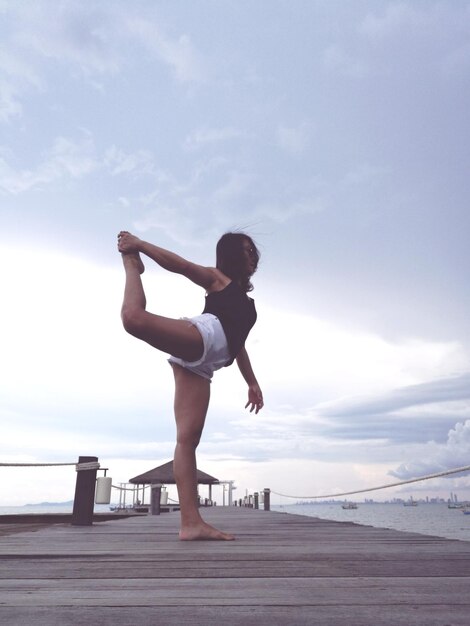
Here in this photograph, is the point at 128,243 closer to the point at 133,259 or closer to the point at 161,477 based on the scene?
the point at 133,259

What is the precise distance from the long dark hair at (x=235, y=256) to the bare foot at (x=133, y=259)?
2.03 feet

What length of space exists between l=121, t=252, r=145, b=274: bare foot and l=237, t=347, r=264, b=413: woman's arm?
1087mm

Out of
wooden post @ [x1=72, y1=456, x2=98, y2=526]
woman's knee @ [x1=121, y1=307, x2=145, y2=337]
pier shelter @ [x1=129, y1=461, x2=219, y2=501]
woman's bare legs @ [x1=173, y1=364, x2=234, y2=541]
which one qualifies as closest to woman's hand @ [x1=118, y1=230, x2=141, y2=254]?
woman's knee @ [x1=121, y1=307, x2=145, y2=337]

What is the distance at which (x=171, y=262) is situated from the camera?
288cm

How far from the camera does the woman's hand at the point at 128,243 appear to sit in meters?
2.74

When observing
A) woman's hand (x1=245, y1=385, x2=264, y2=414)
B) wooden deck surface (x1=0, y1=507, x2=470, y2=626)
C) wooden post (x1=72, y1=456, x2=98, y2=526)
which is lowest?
wooden deck surface (x1=0, y1=507, x2=470, y2=626)

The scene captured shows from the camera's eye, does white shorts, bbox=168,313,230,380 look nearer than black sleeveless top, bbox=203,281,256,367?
Yes

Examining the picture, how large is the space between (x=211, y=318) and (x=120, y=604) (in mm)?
1864

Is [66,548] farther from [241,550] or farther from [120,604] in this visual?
[120,604]

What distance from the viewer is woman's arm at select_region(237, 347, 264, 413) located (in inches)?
140

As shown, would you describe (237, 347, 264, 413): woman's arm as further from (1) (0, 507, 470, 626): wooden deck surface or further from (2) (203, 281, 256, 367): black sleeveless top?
(1) (0, 507, 470, 626): wooden deck surface

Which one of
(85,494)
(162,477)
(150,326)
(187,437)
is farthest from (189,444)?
(162,477)

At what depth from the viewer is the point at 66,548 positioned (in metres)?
2.32

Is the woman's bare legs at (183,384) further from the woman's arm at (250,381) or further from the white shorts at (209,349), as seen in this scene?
the woman's arm at (250,381)
